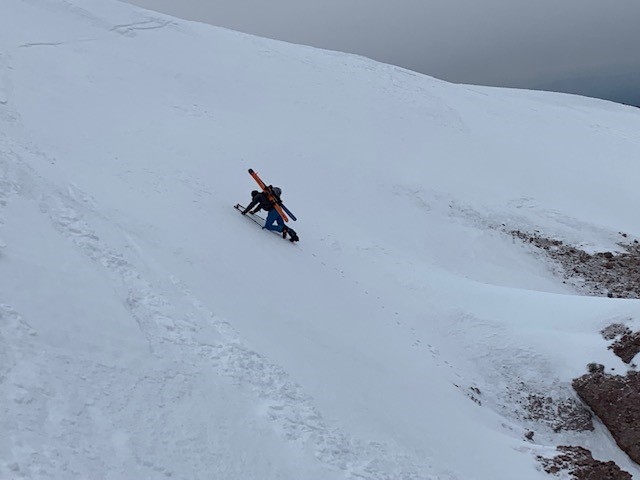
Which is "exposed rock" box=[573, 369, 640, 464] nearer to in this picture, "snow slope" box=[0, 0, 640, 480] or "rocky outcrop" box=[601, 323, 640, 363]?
"snow slope" box=[0, 0, 640, 480]

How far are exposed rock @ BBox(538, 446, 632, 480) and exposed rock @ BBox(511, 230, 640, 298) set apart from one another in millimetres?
10107

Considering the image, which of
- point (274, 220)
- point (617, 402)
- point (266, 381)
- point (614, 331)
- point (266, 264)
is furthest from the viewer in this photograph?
point (274, 220)

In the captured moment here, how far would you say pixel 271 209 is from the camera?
15.7m

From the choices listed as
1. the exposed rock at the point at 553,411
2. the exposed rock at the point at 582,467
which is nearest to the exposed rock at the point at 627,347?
the exposed rock at the point at 553,411

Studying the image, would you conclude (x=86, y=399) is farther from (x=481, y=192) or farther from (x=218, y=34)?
(x=218, y=34)

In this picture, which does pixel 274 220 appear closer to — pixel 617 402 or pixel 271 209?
pixel 271 209

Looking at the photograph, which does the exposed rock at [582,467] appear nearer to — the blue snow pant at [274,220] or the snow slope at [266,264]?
the snow slope at [266,264]

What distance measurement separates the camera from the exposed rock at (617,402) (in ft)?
37.6

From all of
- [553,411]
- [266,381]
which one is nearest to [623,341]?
[553,411]

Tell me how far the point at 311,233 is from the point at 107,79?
13021 mm

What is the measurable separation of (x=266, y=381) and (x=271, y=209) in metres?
7.99

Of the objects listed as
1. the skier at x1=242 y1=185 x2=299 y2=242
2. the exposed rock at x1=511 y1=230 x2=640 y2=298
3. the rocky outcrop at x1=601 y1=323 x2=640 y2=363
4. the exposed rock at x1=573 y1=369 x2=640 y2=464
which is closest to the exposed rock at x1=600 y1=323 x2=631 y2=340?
the rocky outcrop at x1=601 y1=323 x2=640 y2=363

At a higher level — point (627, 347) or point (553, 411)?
point (627, 347)

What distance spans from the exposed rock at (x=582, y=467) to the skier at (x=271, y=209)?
29.1ft
